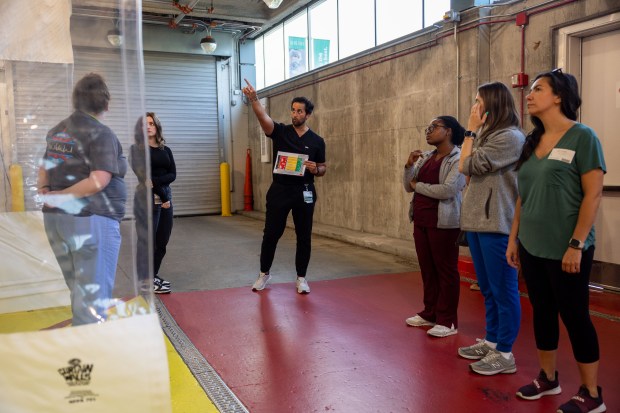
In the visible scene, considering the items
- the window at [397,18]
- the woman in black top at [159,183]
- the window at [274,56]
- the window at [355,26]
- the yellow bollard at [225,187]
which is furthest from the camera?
the yellow bollard at [225,187]

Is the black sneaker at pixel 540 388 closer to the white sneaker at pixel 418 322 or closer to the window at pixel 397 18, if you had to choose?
the white sneaker at pixel 418 322

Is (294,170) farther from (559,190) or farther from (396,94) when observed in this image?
(396,94)

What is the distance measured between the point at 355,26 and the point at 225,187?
5.51 m

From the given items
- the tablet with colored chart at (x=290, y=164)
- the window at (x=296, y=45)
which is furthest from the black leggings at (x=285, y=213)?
the window at (x=296, y=45)

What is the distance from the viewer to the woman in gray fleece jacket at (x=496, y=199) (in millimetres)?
2781

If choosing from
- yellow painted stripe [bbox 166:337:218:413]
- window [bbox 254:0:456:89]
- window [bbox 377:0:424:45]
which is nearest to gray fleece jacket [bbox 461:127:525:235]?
yellow painted stripe [bbox 166:337:218:413]

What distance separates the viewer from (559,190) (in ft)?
7.56

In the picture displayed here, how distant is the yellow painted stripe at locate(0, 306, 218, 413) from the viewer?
249 centimetres

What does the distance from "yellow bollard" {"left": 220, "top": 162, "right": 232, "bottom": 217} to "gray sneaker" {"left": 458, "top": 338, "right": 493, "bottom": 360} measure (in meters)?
9.54

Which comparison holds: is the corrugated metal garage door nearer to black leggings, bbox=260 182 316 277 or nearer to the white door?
black leggings, bbox=260 182 316 277

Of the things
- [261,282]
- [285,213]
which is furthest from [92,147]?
[261,282]

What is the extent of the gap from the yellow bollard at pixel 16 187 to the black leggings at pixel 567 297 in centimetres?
279

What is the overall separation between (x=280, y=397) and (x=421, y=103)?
4.72 metres

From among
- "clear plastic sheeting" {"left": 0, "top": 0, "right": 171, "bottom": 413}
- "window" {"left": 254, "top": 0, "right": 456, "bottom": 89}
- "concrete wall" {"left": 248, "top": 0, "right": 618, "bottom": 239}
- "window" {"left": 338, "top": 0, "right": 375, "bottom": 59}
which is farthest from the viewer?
"window" {"left": 338, "top": 0, "right": 375, "bottom": 59}
